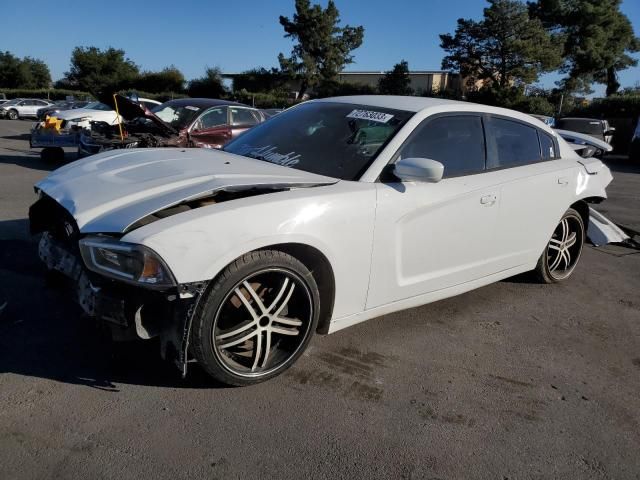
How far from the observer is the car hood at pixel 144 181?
256 centimetres

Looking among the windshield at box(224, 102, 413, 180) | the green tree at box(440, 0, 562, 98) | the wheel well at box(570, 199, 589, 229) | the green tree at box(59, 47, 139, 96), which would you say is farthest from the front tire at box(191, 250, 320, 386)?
the green tree at box(59, 47, 139, 96)

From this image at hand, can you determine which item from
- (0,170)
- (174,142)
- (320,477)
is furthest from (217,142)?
(320,477)

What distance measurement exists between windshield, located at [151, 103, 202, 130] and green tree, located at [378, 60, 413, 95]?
122ft

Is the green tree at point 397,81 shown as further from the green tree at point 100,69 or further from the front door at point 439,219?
the front door at point 439,219

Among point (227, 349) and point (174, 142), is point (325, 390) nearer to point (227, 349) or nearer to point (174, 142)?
point (227, 349)

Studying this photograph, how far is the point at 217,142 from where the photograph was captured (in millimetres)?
9914

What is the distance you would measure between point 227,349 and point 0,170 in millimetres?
8888

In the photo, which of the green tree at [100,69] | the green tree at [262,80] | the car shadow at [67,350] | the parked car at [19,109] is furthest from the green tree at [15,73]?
the car shadow at [67,350]

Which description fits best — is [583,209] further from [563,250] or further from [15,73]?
[15,73]

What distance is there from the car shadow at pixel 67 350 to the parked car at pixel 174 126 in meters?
5.30

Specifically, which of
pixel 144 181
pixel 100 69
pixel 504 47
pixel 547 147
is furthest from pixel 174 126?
pixel 100 69

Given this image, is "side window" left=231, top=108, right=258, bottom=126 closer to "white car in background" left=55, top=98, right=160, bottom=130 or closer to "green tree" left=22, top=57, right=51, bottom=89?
"white car in background" left=55, top=98, right=160, bottom=130

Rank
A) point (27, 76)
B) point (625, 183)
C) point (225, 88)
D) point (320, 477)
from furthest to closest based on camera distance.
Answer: point (27, 76), point (225, 88), point (625, 183), point (320, 477)

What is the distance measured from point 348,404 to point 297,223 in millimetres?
974
